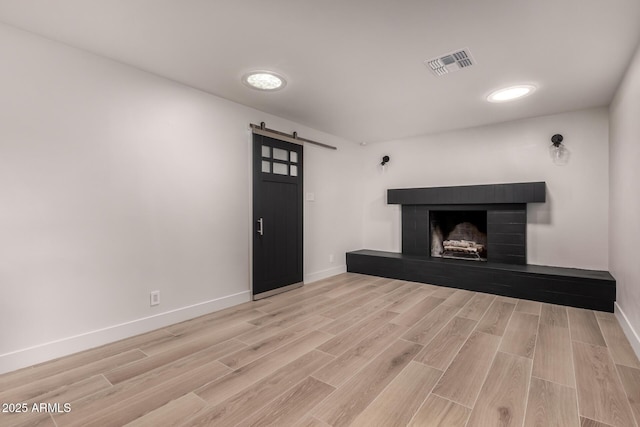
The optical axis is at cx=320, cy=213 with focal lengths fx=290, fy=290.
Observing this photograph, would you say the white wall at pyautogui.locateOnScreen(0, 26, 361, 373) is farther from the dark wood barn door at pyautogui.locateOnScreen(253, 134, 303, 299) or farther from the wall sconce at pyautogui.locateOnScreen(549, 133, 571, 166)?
the wall sconce at pyautogui.locateOnScreen(549, 133, 571, 166)

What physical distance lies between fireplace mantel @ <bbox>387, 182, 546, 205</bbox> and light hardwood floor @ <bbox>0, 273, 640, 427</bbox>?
1.53 metres

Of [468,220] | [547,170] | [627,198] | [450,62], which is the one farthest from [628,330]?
[450,62]

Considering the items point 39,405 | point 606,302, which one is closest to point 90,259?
point 39,405

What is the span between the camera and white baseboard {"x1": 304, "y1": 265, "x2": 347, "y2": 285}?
4476mm

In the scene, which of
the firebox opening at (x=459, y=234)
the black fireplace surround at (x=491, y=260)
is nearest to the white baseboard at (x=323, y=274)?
the black fireplace surround at (x=491, y=260)

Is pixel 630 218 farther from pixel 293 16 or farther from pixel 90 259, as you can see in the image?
pixel 90 259

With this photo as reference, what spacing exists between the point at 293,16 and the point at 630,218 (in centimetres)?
321

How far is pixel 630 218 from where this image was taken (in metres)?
2.49

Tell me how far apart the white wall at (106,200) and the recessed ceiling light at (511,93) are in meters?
2.85

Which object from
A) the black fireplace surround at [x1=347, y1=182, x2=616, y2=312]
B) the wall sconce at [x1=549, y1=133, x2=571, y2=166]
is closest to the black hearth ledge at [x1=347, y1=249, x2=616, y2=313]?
the black fireplace surround at [x1=347, y1=182, x2=616, y2=312]

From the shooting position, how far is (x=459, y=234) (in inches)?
194

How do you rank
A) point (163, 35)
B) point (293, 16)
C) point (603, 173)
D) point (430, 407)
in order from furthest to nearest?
1. point (603, 173)
2. point (163, 35)
3. point (293, 16)
4. point (430, 407)

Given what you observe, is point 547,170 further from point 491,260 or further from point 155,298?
point 155,298

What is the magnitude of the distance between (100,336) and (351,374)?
208 cm
